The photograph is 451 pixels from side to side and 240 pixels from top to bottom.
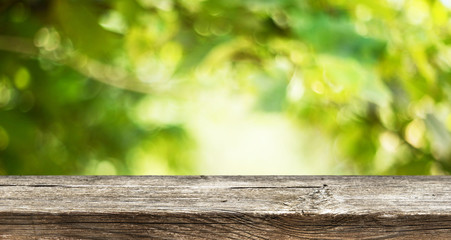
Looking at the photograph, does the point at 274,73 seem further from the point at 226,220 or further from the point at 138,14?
the point at 226,220

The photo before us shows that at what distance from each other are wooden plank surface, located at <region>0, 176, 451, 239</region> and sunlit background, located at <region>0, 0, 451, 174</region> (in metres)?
0.26

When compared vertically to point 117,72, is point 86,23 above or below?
below

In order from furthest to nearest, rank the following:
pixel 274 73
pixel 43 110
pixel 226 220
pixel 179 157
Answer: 1. pixel 179 157
2. pixel 43 110
3. pixel 274 73
4. pixel 226 220

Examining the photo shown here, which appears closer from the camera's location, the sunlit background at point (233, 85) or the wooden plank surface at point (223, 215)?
the wooden plank surface at point (223, 215)

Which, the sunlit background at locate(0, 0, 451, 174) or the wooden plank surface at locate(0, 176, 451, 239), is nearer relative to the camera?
the wooden plank surface at locate(0, 176, 451, 239)

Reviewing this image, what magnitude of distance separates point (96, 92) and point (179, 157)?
207mm

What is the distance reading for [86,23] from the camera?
767 millimetres

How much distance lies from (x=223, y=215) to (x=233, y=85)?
2.52 ft

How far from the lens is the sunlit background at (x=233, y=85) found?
0.68m

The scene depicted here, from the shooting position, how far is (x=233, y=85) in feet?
3.51

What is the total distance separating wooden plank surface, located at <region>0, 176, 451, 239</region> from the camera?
31 cm

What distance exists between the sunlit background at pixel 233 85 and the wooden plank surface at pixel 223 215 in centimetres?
26

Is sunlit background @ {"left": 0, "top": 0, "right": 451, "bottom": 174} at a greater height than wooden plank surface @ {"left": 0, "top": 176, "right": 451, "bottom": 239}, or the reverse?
sunlit background @ {"left": 0, "top": 0, "right": 451, "bottom": 174}

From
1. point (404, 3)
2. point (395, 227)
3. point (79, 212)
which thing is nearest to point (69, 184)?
point (79, 212)
